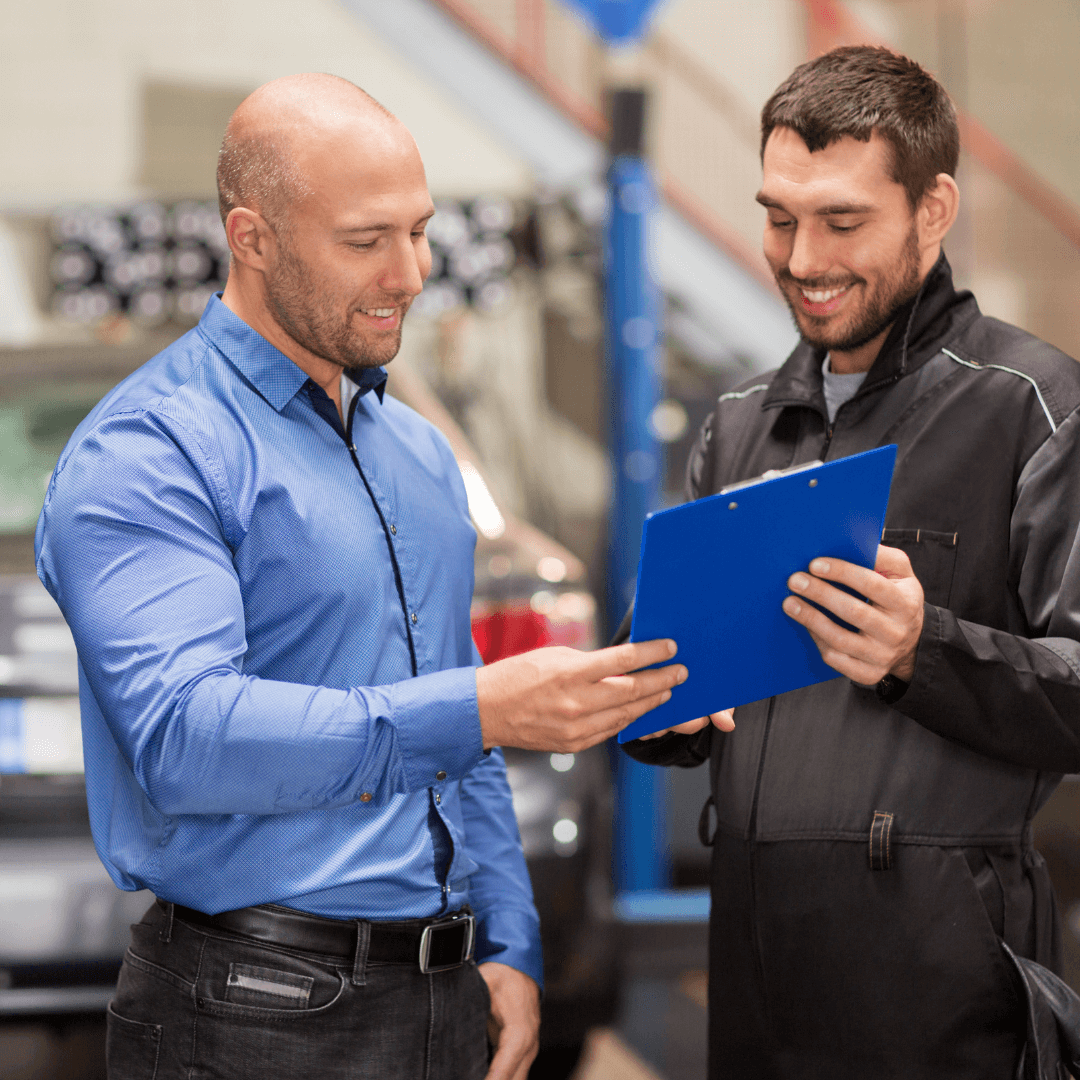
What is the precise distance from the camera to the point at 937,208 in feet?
5.52

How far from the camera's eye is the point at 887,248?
1.65 m

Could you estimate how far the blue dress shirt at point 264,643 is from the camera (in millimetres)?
1266

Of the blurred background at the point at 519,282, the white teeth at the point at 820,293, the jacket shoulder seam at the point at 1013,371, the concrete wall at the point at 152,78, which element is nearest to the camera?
the jacket shoulder seam at the point at 1013,371

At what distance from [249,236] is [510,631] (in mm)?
1131

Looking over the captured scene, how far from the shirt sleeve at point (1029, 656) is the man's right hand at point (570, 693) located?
→ 35 cm

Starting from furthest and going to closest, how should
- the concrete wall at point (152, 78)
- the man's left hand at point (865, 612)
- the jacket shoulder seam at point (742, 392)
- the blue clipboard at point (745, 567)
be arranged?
1. the concrete wall at point (152, 78)
2. the jacket shoulder seam at point (742, 392)
3. the man's left hand at point (865, 612)
4. the blue clipboard at point (745, 567)

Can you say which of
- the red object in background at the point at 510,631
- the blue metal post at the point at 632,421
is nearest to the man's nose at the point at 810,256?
Result: the red object in background at the point at 510,631

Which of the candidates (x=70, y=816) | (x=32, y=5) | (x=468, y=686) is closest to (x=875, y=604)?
(x=468, y=686)

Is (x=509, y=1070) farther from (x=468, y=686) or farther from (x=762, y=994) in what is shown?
(x=468, y=686)

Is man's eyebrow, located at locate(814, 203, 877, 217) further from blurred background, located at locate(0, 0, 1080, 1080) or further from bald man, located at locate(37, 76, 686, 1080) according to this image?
blurred background, located at locate(0, 0, 1080, 1080)

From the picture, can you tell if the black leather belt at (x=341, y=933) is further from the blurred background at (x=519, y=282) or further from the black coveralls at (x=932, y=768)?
the blurred background at (x=519, y=282)

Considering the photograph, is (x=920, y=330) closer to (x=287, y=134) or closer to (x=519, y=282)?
(x=287, y=134)

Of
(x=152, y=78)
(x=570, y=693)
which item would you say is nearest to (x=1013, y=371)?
(x=570, y=693)

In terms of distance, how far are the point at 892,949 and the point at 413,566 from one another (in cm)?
75
